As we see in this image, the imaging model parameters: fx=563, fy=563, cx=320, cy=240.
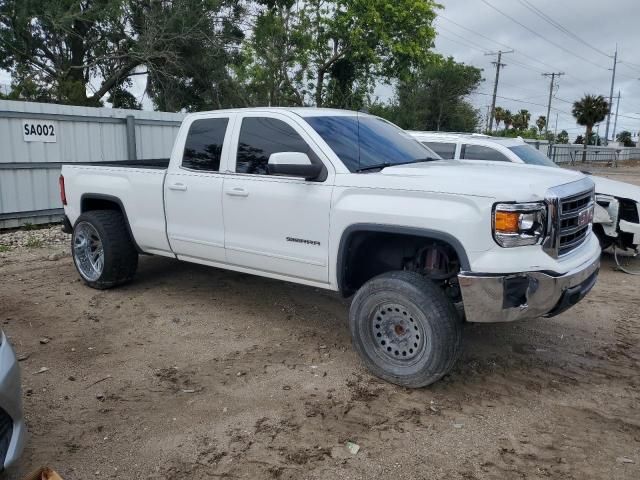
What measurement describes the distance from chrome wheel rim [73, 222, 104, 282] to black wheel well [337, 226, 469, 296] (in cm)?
317

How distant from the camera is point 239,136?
5090 millimetres

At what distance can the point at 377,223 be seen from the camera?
13.0 feet

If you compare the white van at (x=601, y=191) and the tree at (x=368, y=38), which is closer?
the white van at (x=601, y=191)

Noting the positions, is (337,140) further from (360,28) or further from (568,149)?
(568,149)

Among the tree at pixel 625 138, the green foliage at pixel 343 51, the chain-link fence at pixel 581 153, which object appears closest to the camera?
the green foliage at pixel 343 51

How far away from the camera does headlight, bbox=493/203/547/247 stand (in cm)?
Result: 353

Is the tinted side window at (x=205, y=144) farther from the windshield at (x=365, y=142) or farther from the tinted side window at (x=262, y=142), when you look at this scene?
the windshield at (x=365, y=142)

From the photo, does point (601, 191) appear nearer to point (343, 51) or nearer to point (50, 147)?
point (50, 147)

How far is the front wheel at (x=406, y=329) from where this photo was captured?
3781 mm

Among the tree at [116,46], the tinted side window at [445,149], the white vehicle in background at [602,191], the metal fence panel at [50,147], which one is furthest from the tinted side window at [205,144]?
the tree at [116,46]

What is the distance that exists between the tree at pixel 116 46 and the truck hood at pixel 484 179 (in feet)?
54.8

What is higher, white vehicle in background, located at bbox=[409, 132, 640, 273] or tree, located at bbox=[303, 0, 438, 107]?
tree, located at bbox=[303, 0, 438, 107]

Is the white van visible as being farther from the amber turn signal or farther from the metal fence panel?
the metal fence panel

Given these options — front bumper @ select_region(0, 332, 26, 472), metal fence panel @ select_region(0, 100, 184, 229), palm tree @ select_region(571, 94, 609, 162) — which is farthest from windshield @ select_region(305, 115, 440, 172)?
palm tree @ select_region(571, 94, 609, 162)
